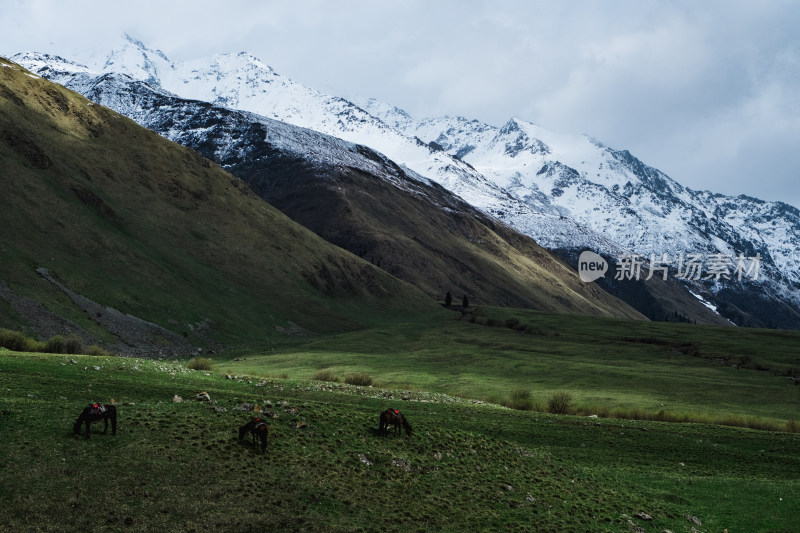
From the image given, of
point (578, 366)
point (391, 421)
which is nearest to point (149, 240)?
point (578, 366)

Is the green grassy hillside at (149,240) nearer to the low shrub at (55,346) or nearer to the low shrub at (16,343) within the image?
the low shrub at (55,346)

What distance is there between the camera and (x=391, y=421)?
32.6m

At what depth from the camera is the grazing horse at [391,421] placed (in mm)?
32375

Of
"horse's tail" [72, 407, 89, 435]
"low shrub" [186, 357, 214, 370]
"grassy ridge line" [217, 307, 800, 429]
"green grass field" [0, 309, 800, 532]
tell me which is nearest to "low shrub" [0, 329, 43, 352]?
"low shrub" [186, 357, 214, 370]

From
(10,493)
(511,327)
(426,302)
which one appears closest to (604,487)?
(10,493)

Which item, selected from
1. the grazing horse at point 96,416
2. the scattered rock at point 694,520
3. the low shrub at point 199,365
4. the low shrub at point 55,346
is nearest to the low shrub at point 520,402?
the low shrub at point 199,365

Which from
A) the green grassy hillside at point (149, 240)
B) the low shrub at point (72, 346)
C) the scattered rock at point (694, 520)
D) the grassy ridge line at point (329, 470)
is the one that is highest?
the green grassy hillside at point (149, 240)

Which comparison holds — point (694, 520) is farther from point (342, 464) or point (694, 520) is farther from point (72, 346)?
point (72, 346)

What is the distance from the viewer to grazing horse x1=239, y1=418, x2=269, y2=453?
91.2ft

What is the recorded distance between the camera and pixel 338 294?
570 feet

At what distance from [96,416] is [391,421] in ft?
42.1

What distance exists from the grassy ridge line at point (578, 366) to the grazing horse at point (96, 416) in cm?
3571

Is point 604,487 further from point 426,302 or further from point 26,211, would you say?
point 426,302

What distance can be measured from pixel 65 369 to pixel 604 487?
28.9 meters
